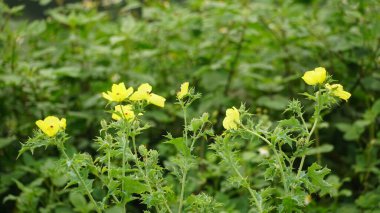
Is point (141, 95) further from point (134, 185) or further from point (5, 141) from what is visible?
point (5, 141)

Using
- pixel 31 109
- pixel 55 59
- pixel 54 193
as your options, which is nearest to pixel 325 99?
pixel 54 193

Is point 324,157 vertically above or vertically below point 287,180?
below

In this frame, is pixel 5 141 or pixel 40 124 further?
pixel 5 141

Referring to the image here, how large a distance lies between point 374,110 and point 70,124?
1.39 metres

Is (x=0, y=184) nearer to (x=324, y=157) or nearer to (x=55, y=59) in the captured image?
(x=55, y=59)

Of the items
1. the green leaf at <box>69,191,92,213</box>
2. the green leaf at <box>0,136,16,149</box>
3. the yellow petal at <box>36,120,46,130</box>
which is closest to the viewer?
the yellow petal at <box>36,120,46,130</box>

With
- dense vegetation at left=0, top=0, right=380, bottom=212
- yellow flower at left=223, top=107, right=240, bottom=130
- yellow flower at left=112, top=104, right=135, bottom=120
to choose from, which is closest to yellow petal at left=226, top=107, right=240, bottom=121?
yellow flower at left=223, top=107, right=240, bottom=130

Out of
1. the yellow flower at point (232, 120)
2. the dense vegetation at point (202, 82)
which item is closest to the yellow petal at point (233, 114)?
the yellow flower at point (232, 120)

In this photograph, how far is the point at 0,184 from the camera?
2.26 m

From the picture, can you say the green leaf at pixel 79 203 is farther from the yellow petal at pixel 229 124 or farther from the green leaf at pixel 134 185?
the yellow petal at pixel 229 124

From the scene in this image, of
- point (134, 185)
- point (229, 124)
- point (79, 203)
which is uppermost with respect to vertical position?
point (229, 124)

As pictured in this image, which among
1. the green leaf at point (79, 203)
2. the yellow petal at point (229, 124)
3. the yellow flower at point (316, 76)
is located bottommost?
the green leaf at point (79, 203)

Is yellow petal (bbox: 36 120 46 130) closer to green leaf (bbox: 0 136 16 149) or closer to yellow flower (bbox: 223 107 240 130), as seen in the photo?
yellow flower (bbox: 223 107 240 130)

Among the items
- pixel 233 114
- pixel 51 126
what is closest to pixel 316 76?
pixel 233 114
